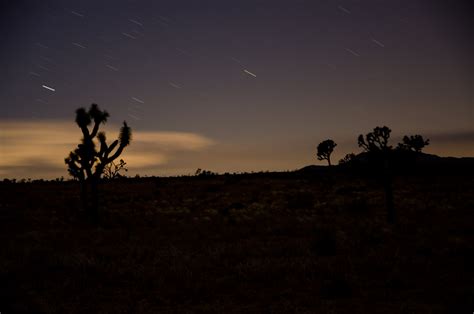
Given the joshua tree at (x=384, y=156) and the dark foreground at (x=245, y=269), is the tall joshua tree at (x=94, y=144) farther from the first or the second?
the joshua tree at (x=384, y=156)

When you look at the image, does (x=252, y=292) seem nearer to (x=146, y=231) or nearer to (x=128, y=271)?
(x=128, y=271)

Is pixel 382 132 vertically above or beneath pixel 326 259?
above

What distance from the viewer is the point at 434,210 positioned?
23.5 meters

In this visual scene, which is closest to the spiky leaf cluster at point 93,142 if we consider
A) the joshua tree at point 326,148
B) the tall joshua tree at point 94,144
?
the tall joshua tree at point 94,144

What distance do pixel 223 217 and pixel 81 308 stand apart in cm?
1604

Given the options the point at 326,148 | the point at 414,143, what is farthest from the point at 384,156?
the point at 326,148

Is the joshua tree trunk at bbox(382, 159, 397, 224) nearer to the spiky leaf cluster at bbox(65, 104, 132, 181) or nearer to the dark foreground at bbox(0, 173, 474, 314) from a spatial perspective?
the dark foreground at bbox(0, 173, 474, 314)

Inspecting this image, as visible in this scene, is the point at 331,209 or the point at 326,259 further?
the point at 331,209

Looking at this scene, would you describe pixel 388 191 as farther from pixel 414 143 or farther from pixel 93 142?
pixel 93 142

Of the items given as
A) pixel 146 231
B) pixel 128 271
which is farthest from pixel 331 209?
pixel 128 271

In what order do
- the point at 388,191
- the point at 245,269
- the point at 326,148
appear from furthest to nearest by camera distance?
the point at 326,148 → the point at 388,191 → the point at 245,269

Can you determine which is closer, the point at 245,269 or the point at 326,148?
the point at 245,269

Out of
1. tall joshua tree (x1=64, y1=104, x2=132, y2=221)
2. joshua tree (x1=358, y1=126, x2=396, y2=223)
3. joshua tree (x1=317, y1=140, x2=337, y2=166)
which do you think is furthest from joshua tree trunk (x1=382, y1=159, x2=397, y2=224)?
joshua tree (x1=317, y1=140, x2=337, y2=166)

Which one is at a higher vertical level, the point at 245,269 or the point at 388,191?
the point at 388,191
